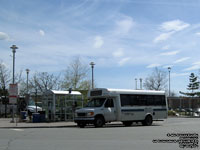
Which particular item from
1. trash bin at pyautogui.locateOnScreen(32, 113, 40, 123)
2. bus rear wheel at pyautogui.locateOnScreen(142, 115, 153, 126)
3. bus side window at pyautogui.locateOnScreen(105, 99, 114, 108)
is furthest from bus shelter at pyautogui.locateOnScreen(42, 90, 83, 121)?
bus rear wheel at pyautogui.locateOnScreen(142, 115, 153, 126)

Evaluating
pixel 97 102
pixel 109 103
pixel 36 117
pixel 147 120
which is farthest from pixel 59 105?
pixel 147 120

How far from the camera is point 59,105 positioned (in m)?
29.7

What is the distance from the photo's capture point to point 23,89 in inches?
1975

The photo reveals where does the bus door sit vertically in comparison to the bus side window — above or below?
below

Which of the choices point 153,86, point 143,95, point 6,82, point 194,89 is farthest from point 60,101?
point 194,89

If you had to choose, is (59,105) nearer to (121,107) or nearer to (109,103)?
(109,103)

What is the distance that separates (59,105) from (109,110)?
705 cm

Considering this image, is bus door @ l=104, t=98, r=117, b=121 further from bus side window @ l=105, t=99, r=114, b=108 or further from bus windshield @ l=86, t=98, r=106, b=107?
bus windshield @ l=86, t=98, r=106, b=107

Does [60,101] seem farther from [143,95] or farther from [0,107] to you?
[0,107]

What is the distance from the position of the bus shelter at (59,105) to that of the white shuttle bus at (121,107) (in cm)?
510

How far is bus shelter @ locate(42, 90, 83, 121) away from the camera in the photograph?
2938 centimetres

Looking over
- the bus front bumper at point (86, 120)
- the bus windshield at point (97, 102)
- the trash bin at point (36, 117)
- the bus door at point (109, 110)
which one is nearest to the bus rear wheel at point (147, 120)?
the bus door at point (109, 110)

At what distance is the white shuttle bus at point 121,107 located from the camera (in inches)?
925

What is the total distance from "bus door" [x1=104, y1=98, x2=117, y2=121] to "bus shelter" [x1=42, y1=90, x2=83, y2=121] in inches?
209
